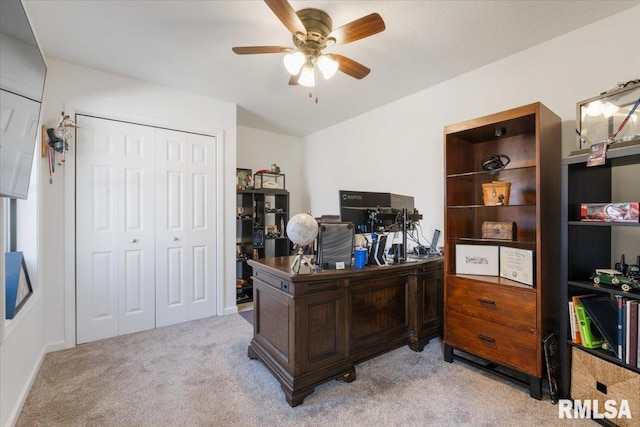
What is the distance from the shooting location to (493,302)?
2.06 meters

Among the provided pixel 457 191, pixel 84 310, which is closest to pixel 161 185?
pixel 84 310

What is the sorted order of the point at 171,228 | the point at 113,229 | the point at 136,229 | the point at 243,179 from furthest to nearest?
the point at 243,179, the point at 171,228, the point at 136,229, the point at 113,229

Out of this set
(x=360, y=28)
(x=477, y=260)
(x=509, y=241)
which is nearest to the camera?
(x=360, y=28)

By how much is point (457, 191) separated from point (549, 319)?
3.73 feet

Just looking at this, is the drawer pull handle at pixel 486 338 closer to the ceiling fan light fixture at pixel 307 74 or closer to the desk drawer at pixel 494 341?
the desk drawer at pixel 494 341

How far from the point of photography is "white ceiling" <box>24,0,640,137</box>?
6.26 ft

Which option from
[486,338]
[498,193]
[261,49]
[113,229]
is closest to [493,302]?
[486,338]

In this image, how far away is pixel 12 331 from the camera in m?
1.73

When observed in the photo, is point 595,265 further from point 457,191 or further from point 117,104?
point 117,104

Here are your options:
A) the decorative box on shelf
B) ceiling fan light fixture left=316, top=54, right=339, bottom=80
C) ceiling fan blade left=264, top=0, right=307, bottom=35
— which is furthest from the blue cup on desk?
the decorative box on shelf

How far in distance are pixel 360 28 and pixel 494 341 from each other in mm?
2346

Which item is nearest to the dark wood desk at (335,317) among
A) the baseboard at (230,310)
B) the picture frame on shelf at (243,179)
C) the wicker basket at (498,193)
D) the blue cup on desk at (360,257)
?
the blue cup on desk at (360,257)

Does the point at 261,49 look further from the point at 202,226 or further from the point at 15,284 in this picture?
the point at 15,284

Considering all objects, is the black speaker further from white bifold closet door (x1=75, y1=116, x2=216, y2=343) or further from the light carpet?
white bifold closet door (x1=75, y1=116, x2=216, y2=343)
